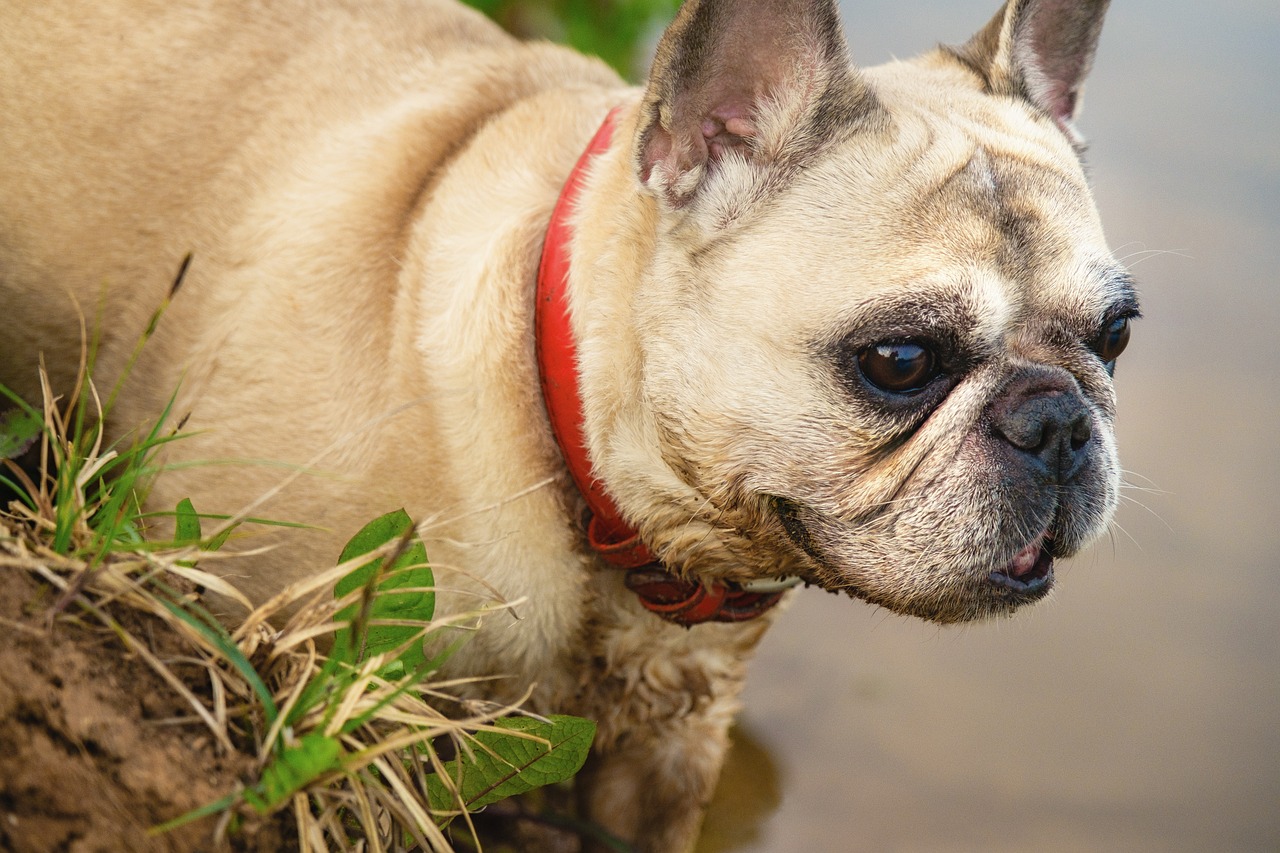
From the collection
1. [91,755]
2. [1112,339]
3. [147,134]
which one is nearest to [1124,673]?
[1112,339]

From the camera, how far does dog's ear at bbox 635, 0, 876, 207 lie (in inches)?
81.8

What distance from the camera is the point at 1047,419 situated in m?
1.97

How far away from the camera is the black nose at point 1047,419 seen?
1.97m

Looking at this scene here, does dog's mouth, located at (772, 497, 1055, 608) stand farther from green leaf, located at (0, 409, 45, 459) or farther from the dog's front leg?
green leaf, located at (0, 409, 45, 459)

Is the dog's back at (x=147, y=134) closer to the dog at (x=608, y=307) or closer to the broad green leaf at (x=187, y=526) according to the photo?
the dog at (x=608, y=307)

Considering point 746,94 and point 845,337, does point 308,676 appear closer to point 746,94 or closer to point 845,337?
point 845,337

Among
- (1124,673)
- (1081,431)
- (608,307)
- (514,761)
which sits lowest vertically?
(1124,673)

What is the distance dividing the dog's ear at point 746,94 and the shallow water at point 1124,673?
2.77 feet

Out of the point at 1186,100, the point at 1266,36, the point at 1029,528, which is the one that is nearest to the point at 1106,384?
Answer: the point at 1029,528

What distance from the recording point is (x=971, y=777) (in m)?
3.24

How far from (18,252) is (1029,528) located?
2.53 m

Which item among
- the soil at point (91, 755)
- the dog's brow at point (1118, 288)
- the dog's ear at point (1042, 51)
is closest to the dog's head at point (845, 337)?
the dog's brow at point (1118, 288)

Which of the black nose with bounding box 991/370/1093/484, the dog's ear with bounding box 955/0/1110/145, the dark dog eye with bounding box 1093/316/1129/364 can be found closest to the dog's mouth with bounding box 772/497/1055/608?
the black nose with bounding box 991/370/1093/484

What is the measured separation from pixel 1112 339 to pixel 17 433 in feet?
6.82
